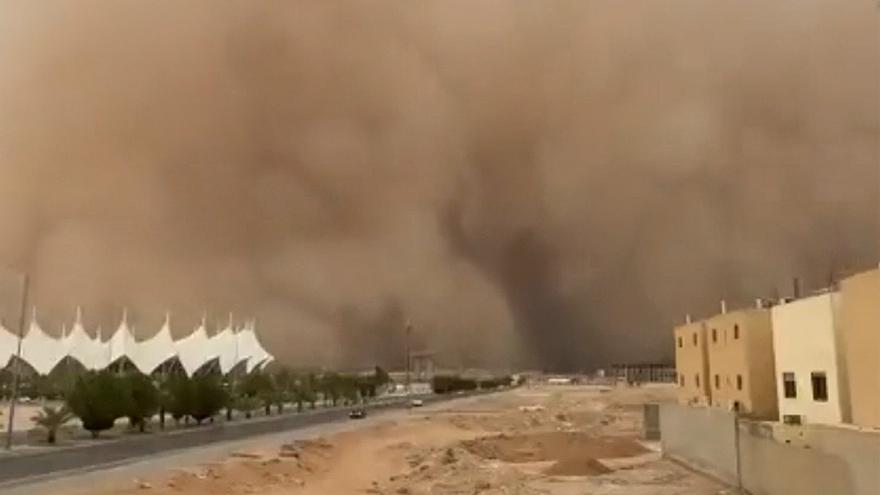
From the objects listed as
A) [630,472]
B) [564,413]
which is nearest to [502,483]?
[630,472]

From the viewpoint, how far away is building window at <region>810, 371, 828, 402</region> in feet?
56.3

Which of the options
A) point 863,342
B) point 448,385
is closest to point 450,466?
point 863,342

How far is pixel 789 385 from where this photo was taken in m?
19.2

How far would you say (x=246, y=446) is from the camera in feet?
87.6

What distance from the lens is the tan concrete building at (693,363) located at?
26094 mm

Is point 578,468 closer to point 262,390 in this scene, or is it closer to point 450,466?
point 450,466

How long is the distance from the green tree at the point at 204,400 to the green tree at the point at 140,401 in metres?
3.22

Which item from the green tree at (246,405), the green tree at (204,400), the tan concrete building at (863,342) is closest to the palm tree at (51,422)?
the green tree at (204,400)

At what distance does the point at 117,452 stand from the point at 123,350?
48845 mm

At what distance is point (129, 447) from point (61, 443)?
3442mm

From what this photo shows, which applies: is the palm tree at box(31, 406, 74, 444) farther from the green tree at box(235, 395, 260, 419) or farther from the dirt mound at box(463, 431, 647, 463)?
the green tree at box(235, 395, 260, 419)

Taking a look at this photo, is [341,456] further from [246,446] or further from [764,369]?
[764,369]

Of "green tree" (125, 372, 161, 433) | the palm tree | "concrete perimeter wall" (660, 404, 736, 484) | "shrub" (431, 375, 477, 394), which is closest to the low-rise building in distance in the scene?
"concrete perimeter wall" (660, 404, 736, 484)

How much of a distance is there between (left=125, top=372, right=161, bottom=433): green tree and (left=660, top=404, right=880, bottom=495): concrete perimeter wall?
2038 cm
